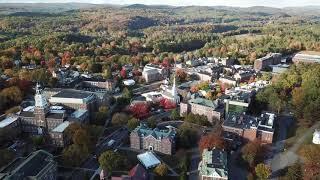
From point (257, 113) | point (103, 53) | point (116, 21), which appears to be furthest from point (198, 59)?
point (116, 21)

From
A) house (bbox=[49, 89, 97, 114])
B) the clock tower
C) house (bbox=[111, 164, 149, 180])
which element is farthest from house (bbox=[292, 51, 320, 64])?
the clock tower

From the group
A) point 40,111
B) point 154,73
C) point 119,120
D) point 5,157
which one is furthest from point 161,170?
point 154,73

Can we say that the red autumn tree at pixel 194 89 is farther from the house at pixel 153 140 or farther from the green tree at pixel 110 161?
the green tree at pixel 110 161

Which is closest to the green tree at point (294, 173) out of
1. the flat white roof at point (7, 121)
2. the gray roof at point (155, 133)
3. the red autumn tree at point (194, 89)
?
the gray roof at point (155, 133)

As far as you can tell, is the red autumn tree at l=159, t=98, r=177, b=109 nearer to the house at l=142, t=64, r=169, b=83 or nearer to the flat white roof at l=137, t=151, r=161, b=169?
the flat white roof at l=137, t=151, r=161, b=169

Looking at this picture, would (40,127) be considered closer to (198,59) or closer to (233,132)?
(233,132)

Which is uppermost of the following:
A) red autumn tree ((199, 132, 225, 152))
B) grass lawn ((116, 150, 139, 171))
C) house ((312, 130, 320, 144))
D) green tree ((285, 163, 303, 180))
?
red autumn tree ((199, 132, 225, 152))

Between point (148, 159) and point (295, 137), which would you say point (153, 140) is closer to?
point (148, 159)
